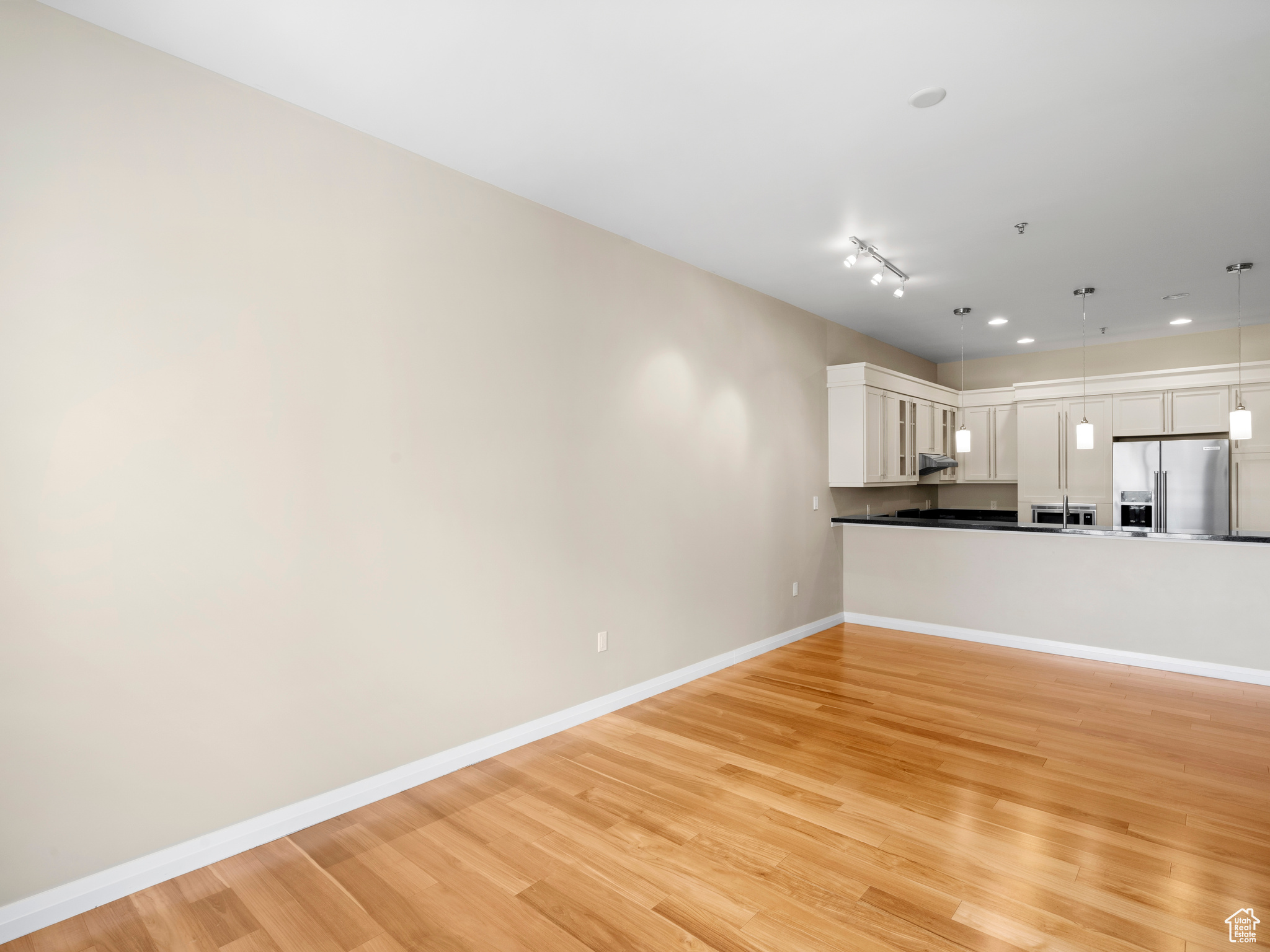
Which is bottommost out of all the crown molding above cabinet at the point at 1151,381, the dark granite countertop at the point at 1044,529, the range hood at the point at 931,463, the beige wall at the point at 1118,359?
the dark granite countertop at the point at 1044,529

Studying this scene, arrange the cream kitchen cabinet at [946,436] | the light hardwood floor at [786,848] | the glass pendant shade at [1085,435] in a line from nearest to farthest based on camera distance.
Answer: the light hardwood floor at [786,848] → the glass pendant shade at [1085,435] → the cream kitchen cabinet at [946,436]

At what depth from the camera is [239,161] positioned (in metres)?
2.41

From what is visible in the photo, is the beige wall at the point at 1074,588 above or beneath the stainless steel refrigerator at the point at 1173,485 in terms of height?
beneath

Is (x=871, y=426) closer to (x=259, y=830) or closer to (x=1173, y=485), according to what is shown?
(x=1173, y=485)

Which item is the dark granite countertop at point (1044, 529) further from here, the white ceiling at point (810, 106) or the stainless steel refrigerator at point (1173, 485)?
the white ceiling at point (810, 106)

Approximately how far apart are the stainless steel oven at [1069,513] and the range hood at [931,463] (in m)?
0.99

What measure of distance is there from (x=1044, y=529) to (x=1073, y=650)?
932 millimetres

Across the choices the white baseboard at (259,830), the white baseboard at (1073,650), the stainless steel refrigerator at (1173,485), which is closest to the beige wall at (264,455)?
the white baseboard at (259,830)

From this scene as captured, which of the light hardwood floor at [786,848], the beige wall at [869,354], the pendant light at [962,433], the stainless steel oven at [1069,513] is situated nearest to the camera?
the light hardwood floor at [786,848]

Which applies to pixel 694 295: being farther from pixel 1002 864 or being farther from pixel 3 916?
pixel 3 916

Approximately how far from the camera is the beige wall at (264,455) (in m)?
2.02

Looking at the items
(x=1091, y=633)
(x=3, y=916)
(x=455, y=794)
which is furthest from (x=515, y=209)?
(x=1091, y=633)

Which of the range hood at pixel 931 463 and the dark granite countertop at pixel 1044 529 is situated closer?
the dark granite countertop at pixel 1044 529

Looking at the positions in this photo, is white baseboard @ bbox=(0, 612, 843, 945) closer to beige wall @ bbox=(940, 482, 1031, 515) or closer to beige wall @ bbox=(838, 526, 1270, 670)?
beige wall @ bbox=(838, 526, 1270, 670)
